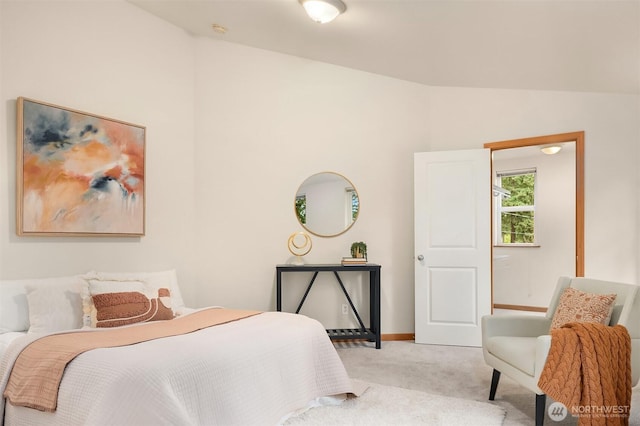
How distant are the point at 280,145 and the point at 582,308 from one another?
3.11 meters

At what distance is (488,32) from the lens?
343cm

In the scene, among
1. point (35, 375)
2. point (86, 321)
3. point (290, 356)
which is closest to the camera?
point (35, 375)

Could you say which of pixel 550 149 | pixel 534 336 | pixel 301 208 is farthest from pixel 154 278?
pixel 550 149

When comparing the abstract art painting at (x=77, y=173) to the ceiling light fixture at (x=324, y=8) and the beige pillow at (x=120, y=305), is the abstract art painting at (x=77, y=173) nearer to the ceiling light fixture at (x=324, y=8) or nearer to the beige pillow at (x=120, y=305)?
the beige pillow at (x=120, y=305)

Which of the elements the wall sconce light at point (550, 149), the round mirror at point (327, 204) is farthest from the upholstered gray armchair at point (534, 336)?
the wall sconce light at point (550, 149)

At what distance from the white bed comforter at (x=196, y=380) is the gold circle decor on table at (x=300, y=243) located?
74.3 inches

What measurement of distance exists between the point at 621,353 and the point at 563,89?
2.75 meters

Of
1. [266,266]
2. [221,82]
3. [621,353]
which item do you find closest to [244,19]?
Result: [221,82]

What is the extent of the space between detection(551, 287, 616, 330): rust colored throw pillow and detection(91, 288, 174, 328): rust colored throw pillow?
2481 millimetres

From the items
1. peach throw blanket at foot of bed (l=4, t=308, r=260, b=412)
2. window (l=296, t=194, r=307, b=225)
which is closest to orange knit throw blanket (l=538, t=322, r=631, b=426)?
peach throw blanket at foot of bed (l=4, t=308, r=260, b=412)

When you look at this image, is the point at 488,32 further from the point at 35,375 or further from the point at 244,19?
the point at 35,375

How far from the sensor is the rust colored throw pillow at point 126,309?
2.83m

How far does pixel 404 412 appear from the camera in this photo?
2734 mm

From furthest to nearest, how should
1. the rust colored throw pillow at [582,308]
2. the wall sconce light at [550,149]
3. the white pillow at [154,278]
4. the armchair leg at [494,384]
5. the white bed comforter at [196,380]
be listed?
the wall sconce light at [550,149] → the white pillow at [154,278] → the armchair leg at [494,384] → the rust colored throw pillow at [582,308] → the white bed comforter at [196,380]
